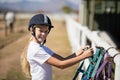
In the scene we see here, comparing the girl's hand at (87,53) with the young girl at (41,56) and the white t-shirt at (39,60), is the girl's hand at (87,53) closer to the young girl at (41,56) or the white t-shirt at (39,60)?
the young girl at (41,56)

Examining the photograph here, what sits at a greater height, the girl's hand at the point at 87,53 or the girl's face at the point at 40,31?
the girl's face at the point at 40,31

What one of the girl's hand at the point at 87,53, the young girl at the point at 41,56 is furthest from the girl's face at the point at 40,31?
the girl's hand at the point at 87,53

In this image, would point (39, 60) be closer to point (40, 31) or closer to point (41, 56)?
point (41, 56)

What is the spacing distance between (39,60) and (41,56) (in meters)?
0.05

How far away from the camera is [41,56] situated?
378 cm

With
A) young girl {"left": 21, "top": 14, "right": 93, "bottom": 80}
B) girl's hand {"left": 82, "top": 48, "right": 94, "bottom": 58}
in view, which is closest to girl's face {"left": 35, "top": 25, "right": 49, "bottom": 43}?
young girl {"left": 21, "top": 14, "right": 93, "bottom": 80}

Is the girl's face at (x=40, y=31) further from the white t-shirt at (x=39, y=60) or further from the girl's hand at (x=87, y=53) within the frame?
the girl's hand at (x=87, y=53)

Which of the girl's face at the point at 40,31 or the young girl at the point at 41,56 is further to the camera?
the girl's face at the point at 40,31

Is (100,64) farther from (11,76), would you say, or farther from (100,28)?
(100,28)

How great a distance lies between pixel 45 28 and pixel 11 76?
16.8ft

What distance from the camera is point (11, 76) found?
8.78 metres

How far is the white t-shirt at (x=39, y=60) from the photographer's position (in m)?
3.78

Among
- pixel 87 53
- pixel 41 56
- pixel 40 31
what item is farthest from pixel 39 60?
pixel 87 53

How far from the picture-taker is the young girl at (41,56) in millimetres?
3762
